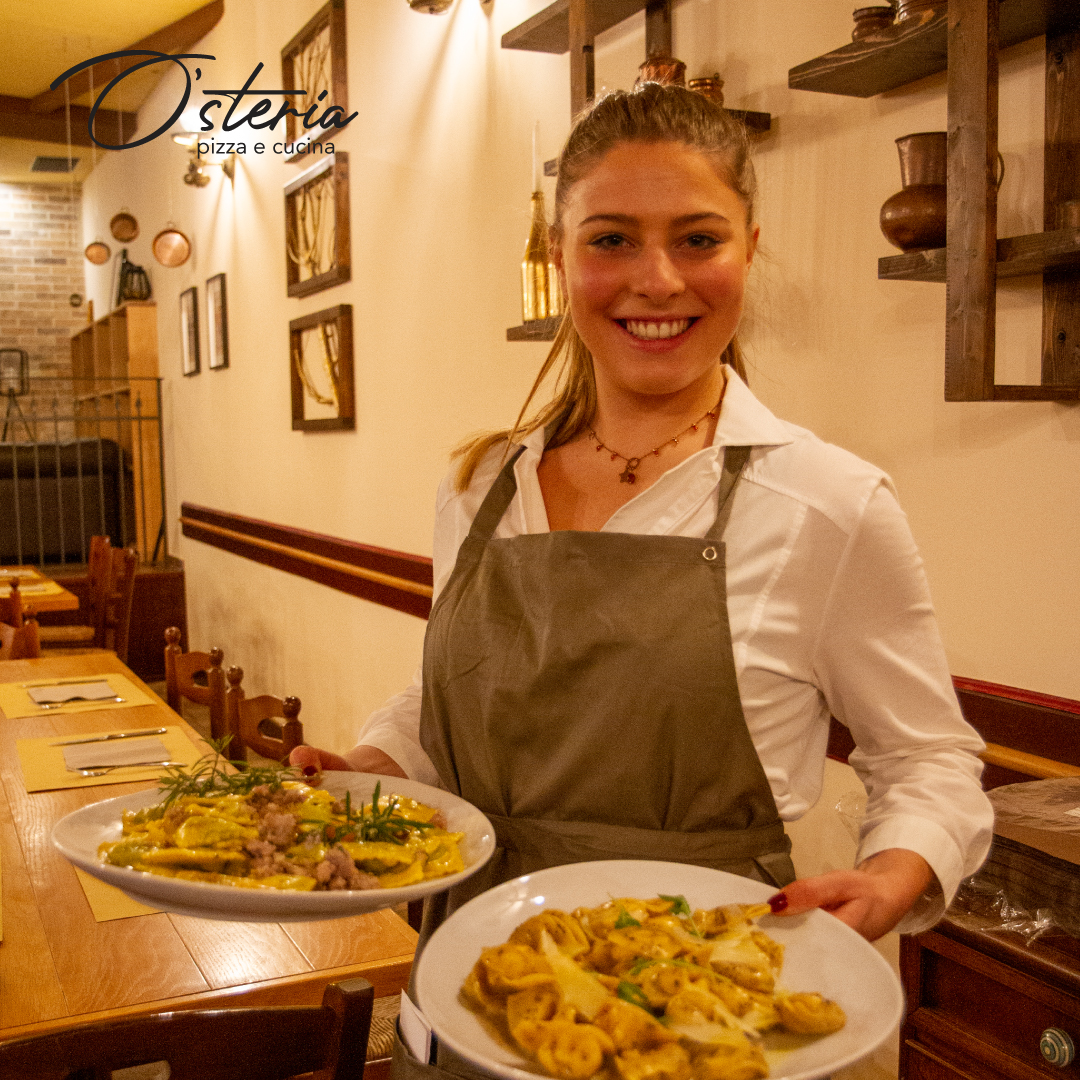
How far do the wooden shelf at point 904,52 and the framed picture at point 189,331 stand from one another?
6.00 metres

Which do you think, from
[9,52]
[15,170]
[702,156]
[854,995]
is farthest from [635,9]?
[15,170]

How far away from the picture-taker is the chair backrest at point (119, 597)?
17.3ft

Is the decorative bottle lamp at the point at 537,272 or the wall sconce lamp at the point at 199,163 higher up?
the wall sconce lamp at the point at 199,163

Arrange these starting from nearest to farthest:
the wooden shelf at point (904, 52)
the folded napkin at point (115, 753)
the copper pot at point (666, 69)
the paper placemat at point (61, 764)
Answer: the wooden shelf at point (904, 52) < the copper pot at point (666, 69) < the paper placemat at point (61, 764) < the folded napkin at point (115, 753)

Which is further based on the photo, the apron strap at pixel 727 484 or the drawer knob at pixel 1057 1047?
the drawer knob at pixel 1057 1047

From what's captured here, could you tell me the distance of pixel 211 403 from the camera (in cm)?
A: 713

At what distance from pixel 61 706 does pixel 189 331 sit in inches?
197

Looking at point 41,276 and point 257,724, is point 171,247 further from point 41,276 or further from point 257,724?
point 41,276

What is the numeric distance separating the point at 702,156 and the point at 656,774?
660 millimetres

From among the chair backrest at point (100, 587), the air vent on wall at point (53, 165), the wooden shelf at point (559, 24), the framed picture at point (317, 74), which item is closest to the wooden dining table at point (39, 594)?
the chair backrest at point (100, 587)

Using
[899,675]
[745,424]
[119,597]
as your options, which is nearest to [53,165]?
[119,597]

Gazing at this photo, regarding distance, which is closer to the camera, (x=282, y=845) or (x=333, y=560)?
(x=282, y=845)

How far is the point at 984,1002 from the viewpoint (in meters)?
1.54

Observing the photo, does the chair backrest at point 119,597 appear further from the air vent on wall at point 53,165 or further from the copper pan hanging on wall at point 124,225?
the air vent on wall at point 53,165
